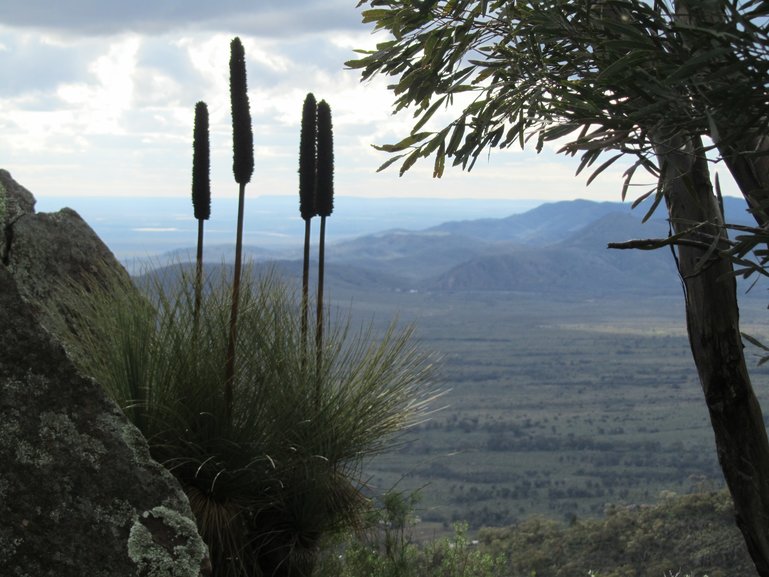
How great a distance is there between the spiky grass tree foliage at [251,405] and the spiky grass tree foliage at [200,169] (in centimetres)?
28

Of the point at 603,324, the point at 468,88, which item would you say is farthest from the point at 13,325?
the point at 603,324

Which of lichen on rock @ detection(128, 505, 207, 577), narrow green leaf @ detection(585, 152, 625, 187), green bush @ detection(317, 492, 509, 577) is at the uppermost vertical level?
narrow green leaf @ detection(585, 152, 625, 187)

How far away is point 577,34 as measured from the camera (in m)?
3.98

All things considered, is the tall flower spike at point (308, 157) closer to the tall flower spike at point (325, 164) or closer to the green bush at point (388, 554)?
the tall flower spike at point (325, 164)

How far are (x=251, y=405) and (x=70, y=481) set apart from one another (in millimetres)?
1994

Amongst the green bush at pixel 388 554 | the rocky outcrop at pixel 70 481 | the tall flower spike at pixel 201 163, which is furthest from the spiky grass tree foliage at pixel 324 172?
the rocky outcrop at pixel 70 481

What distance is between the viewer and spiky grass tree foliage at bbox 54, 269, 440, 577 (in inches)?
185

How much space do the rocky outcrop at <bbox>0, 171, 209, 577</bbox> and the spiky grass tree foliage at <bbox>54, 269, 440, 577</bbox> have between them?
136 centimetres

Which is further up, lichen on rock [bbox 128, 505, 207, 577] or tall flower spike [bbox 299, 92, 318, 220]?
tall flower spike [bbox 299, 92, 318, 220]

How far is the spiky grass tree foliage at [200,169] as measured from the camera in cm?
540

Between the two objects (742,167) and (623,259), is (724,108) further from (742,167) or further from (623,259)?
(623,259)

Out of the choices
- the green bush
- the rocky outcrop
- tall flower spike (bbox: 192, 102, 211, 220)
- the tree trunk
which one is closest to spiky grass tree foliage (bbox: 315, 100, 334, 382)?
tall flower spike (bbox: 192, 102, 211, 220)

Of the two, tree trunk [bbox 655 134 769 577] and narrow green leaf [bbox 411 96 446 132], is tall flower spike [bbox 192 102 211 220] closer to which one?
narrow green leaf [bbox 411 96 446 132]

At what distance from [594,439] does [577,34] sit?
56488mm
